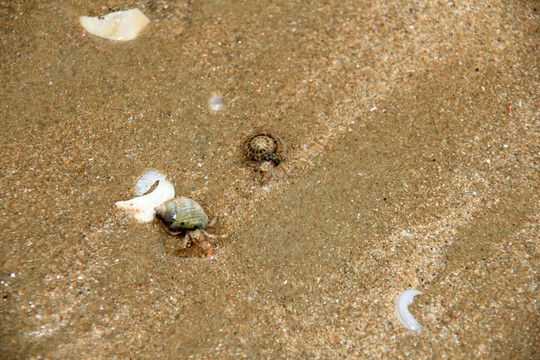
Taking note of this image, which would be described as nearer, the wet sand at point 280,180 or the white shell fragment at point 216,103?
the wet sand at point 280,180

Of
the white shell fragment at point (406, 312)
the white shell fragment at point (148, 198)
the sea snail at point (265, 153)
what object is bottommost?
the white shell fragment at point (148, 198)

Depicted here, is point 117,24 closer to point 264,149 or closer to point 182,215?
point 264,149

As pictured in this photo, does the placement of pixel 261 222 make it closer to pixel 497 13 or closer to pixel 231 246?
pixel 231 246

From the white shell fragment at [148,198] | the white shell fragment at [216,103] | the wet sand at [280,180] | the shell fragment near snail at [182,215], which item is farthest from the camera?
the white shell fragment at [216,103]

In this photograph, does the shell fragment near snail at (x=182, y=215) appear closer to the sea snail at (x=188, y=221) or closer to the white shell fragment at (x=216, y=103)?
the sea snail at (x=188, y=221)

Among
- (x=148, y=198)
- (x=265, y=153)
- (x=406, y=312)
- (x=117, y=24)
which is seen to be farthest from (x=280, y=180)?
(x=117, y=24)

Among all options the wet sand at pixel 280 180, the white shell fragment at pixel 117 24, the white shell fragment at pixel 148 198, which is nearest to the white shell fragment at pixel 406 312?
the wet sand at pixel 280 180

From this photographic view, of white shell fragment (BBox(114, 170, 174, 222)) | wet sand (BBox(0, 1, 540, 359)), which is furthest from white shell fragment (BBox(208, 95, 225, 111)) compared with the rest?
white shell fragment (BBox(114, 170, 174, 222))

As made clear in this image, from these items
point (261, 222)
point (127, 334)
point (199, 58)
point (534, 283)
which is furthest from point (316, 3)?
point (127, 334)

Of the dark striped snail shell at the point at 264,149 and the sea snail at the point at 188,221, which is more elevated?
the dark striped snail shell at the point at 264,149
